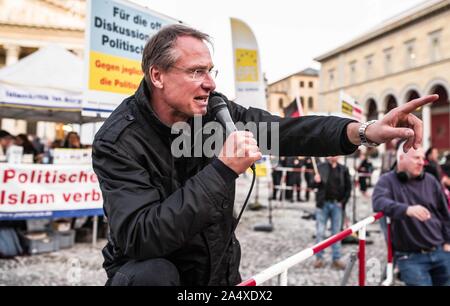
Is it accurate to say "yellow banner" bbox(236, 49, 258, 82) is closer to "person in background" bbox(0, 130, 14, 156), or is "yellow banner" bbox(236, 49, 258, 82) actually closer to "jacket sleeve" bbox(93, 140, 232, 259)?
"person in background" bbox(0, 130, 14, 156)

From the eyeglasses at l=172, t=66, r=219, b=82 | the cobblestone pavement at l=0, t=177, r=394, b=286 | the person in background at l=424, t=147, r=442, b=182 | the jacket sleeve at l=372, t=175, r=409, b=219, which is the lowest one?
the cobblestone pavement at l=0, t=177, r=394, b=286

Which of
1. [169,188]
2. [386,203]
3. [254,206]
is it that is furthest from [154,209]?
[254,206]

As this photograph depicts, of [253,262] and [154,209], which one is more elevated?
[154,209]

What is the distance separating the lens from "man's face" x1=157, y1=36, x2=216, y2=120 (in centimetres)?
154

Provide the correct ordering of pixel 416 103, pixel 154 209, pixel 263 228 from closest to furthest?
pixel 154 209
pixel 416 103
pixel 263 228

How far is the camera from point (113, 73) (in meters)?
4.52

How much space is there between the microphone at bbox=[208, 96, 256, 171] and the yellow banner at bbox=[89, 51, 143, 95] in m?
3.15

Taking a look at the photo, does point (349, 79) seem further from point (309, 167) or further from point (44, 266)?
point (44, 266)

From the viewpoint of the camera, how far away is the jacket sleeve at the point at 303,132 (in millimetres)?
1705

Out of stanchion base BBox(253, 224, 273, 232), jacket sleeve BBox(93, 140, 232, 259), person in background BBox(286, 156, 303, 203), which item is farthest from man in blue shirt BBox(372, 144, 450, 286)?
person in background BBox(286, 156, 303, 203)

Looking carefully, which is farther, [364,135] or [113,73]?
[113,73]

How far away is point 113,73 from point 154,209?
11.8 feet

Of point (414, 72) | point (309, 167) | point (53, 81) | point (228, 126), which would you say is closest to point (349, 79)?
point (414, 72)

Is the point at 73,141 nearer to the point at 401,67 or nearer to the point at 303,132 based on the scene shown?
the point at 303,132
